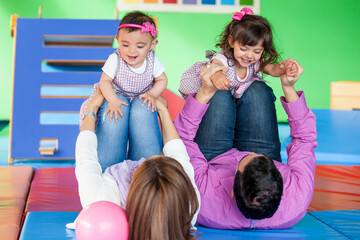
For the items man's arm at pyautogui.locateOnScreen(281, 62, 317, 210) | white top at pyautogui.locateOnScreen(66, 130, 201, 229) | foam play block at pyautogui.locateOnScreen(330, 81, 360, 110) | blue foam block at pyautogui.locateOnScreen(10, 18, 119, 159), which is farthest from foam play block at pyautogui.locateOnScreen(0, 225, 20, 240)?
foam play block at pyautogui.locateOnScreen(330, 81, 360, 110)

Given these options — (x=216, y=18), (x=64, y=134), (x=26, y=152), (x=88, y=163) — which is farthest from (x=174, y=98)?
(x=216, y=18)

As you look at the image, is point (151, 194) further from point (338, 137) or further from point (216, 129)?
point (338, 137)

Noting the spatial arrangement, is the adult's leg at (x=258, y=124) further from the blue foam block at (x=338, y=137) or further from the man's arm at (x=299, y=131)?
the blue foam block at (x=338, y=137)

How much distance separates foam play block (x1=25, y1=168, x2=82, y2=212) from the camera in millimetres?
1956

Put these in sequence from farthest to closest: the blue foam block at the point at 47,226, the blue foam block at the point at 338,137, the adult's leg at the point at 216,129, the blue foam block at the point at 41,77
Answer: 1. the blue foam block at the point at 338,137
2. the blue foam block at the point at 41,77
3. the adult's leg at the point at 216,129
4. the blue foam block at the point at 47,226

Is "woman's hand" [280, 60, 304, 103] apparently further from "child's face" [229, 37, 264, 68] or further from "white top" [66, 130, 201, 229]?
"white top" [66, 130, 201, 229]

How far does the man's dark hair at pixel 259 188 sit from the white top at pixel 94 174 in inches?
5.7

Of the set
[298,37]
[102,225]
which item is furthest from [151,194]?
[298,37]

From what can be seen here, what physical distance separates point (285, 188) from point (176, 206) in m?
0.56

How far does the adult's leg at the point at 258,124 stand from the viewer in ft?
6.18

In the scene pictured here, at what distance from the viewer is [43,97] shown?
11.6 ft

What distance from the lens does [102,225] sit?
1187 mm

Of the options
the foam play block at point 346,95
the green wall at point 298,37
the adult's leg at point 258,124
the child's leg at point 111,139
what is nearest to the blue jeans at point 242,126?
the adult's leg at point 258,124

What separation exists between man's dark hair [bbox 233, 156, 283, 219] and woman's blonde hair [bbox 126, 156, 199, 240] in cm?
25
